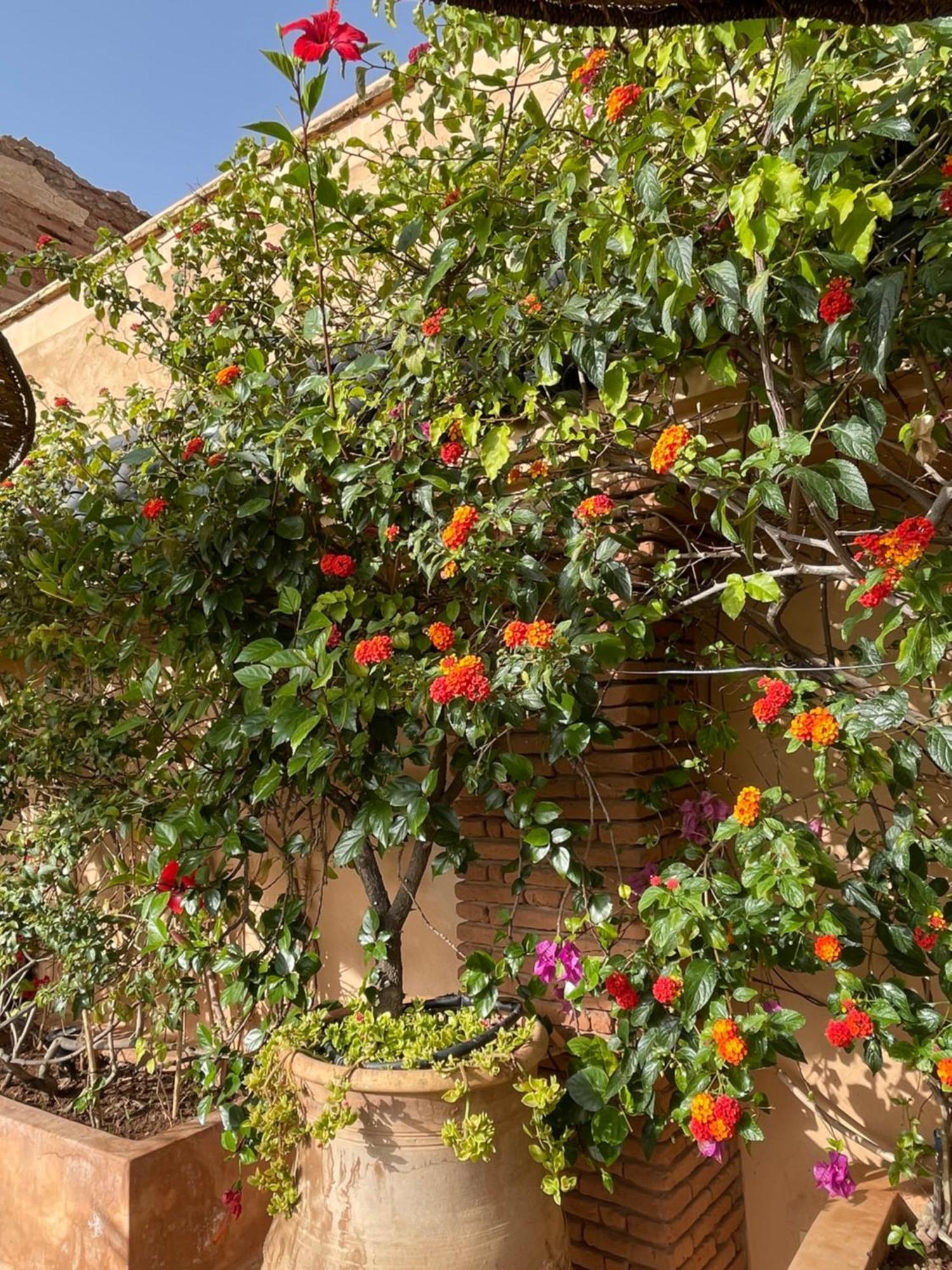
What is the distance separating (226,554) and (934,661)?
163 cm

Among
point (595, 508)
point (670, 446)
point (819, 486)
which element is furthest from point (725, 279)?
point (595, 508)

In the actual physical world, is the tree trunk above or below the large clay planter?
above

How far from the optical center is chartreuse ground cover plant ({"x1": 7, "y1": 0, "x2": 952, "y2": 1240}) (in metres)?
1.60

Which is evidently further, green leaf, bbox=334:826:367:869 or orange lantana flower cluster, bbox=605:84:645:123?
green leaf, bbox=334:826:367:869

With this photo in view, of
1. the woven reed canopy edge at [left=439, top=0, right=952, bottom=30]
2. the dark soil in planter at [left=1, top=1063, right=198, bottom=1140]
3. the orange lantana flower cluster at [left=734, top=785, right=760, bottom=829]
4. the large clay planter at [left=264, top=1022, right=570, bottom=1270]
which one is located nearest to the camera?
the woven reed canopy edge at [left=439, top=0, right=952, bottom=30]

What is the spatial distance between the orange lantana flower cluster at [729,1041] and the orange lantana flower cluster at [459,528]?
3.74 feet

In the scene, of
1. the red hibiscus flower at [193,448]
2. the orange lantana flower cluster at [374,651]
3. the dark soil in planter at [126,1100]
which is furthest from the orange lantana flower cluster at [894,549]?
the dark soil in planter at [126,1100]

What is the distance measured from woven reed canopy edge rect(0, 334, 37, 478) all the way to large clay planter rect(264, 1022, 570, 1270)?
174cm

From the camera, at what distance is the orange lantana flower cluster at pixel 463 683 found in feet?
5.96

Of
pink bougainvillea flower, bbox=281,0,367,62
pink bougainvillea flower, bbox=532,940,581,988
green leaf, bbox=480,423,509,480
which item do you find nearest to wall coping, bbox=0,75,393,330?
pink bougainvillea flower, bbox=281,0,367,62

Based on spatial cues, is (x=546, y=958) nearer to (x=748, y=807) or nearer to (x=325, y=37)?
(x=748, y=807)

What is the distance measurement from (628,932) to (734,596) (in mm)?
1203

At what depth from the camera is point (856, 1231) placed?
78.2 inches

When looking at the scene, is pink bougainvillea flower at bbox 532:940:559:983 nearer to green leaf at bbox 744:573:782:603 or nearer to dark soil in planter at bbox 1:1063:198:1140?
green leaf at bbox 744:573:782:603
